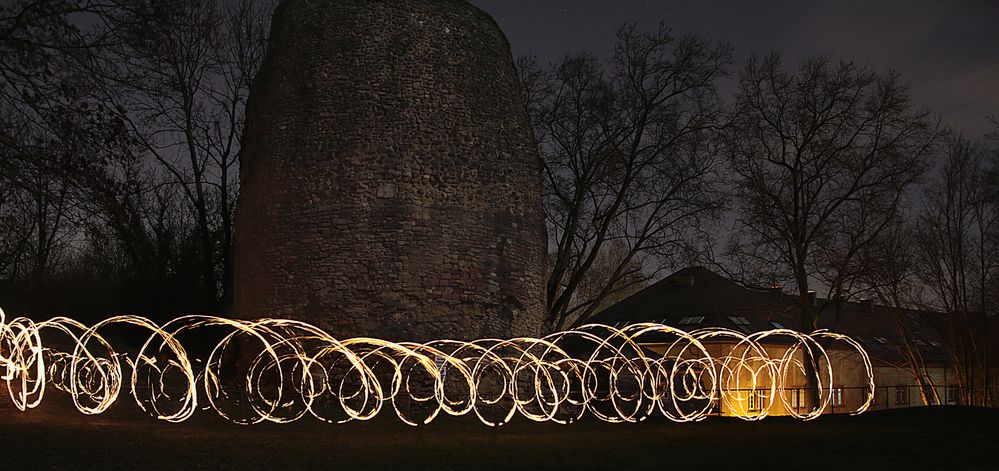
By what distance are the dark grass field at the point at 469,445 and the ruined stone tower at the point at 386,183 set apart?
141 inches

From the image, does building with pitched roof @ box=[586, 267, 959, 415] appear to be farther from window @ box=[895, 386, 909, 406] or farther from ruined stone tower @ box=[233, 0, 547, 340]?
ruined stone tower @ box=[233, 0, 547, 340]

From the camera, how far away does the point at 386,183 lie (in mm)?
21344

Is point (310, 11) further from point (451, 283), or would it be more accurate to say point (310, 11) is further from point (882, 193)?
point (882, 193)

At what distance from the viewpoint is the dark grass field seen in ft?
36.7

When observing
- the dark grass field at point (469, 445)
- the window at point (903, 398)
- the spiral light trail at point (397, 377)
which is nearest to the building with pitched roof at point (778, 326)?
the window at point (903, 398)

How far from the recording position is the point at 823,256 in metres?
27.3

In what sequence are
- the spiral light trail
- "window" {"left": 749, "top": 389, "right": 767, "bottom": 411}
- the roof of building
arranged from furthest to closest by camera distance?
the roof of building → "window" {"left": 749, "top": 389, "right": 767, "bottom": 411} → the spiral light trail

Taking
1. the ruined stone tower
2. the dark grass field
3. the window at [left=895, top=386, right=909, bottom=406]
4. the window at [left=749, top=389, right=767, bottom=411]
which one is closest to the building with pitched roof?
the window at [left=895, top=386, right=909, bottom=406]

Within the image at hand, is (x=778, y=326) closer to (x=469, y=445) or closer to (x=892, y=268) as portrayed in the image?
(x=892, y=268)

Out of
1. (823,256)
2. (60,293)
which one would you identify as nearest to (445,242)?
(823,256)

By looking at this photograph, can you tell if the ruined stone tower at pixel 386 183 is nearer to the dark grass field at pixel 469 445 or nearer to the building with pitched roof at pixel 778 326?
the dark grass field at pixel 469 445

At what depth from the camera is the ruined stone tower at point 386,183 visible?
2108 cm

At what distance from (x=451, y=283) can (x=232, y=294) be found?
6051mm

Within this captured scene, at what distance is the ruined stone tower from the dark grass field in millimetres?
3594
